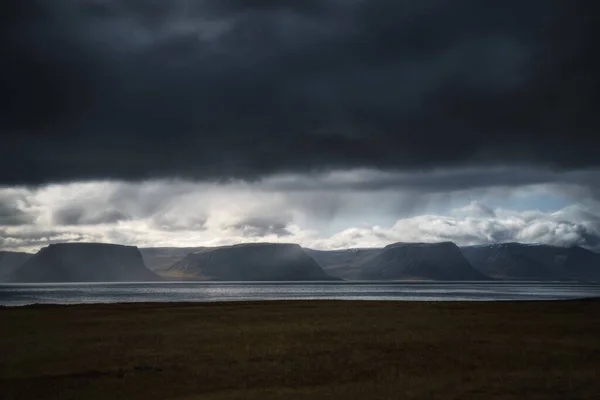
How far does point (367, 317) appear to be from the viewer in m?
56.0

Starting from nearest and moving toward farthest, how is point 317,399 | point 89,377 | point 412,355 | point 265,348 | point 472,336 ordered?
point 317,399, point 89,377, point 412,355, point 265,348, point 472,336

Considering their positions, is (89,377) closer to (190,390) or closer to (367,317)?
(190,390)

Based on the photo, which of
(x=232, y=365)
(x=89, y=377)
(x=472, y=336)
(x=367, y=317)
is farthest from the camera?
(x=367, y=317)

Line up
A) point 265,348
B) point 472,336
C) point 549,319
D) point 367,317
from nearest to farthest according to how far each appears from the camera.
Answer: point 265,348, point 472,336, point 549,319, point 367,317

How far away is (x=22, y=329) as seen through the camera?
4619 cm

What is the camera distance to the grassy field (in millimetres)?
23328

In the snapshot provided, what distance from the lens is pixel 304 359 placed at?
30594 millimetres

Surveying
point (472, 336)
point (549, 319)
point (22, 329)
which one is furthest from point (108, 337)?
point (549, 319)

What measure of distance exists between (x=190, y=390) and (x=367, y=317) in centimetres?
3437

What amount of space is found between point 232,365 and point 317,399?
8.55 meters

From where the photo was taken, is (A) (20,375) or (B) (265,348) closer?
(A) (20,375)

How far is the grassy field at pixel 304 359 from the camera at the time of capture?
2333 centimetres

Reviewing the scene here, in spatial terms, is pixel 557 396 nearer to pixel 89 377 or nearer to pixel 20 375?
pixel 89 377

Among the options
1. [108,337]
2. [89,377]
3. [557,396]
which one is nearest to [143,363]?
[89,377]
